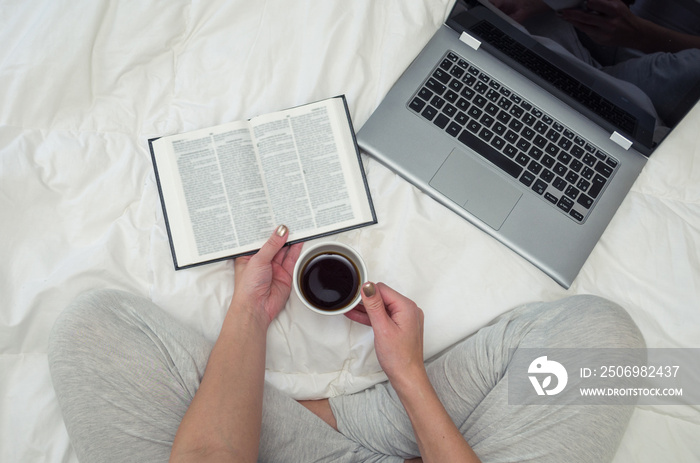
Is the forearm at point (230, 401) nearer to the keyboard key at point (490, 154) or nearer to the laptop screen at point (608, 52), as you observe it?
the keyboard key at point (490, 154)

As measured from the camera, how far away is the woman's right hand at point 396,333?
67 cm

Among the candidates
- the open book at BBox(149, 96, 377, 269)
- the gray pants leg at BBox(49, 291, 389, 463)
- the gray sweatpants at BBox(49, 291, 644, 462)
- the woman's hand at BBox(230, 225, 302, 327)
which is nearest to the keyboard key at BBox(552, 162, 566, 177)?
the gray sweatpants at BBox(49, 291, 644, 462)

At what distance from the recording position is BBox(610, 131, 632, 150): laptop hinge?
31.5 inches

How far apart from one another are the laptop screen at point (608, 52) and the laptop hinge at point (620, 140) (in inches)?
0.4

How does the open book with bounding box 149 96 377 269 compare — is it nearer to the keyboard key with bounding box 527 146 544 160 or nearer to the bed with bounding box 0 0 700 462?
the bed with bounding box 0 0 700 462

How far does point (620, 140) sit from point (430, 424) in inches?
22.5

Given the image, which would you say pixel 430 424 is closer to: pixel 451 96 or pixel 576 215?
pixel 576 215

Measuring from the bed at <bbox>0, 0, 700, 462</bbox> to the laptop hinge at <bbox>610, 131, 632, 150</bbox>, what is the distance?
8 centimetres

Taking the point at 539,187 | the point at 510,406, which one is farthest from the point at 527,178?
the point at 510,406

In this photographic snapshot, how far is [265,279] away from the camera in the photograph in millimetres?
742

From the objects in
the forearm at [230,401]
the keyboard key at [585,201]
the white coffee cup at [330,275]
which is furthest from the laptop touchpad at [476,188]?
the forearm at [230,401]

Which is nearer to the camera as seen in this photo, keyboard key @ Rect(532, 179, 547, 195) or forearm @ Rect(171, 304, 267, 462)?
forearm @ Rect(171, 304, 267, 462)

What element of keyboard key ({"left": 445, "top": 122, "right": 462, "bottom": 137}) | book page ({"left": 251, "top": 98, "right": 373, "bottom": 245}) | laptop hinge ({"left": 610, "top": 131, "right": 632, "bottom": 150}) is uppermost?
laptop hinge ({"left": 610, "top": 131, "right": 632, "bottom": 150})

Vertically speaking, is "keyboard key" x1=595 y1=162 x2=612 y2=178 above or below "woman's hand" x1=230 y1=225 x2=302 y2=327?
above
